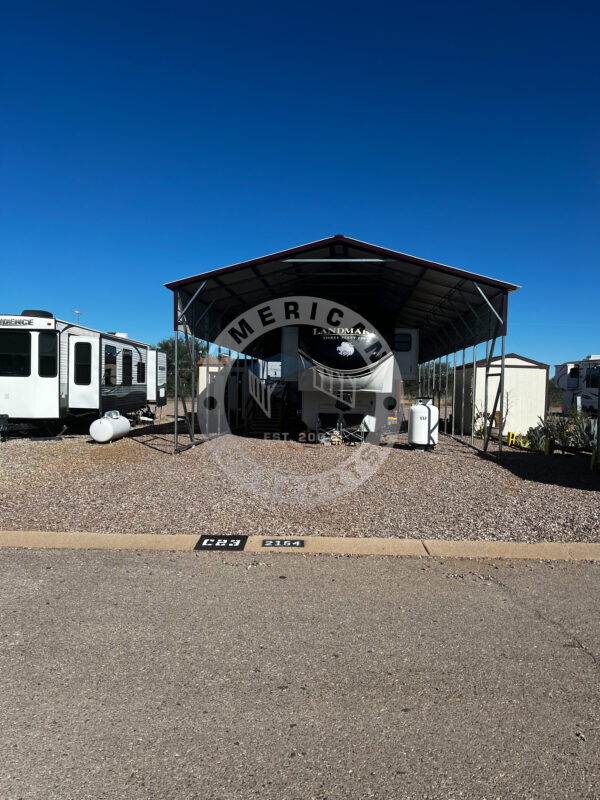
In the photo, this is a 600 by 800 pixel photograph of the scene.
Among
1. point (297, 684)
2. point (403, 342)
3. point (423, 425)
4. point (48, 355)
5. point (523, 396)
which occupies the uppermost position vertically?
point (403, 342)

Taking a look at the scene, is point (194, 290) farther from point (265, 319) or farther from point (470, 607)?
point (470, 607)

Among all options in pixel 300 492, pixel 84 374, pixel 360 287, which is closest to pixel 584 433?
pixel 360 287

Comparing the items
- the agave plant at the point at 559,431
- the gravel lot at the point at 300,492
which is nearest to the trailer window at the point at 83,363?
the gravel lot at the point at 300,492

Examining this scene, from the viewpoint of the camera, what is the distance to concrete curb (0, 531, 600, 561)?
570cm

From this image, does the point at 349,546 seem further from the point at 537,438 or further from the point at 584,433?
the point at 537,438

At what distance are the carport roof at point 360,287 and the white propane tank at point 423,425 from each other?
2.32 meters

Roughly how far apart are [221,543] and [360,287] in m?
12.5

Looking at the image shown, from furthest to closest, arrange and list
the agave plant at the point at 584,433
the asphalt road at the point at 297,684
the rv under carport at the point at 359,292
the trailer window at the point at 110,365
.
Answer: the trailer window at the point at 110,365 < the agave plant at the point at 584,433 < the rv under carport at the point at 359,292 < the asphalt road at the point at 297,684

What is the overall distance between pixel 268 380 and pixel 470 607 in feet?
50.4

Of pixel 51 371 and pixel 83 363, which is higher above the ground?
pixel 83 363

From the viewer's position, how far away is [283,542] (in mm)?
5945

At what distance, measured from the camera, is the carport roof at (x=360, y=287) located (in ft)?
40.5

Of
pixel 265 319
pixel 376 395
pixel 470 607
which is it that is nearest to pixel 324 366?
pixel 376 395

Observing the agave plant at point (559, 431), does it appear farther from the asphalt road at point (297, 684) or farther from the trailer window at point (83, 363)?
the trailer window at point (83, 363)
